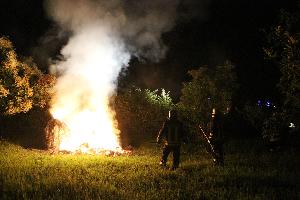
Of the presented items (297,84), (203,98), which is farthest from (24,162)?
(203,98)

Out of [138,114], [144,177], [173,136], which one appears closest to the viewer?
[144,177]

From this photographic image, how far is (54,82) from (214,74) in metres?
A: 9.70

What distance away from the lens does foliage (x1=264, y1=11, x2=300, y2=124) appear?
42.1 ft

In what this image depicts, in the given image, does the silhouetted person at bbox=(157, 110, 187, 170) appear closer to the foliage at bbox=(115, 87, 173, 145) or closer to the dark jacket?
the dark jacket

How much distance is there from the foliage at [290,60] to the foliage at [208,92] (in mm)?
9296

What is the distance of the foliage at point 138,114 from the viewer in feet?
94.1

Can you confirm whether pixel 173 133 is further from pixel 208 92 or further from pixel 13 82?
pixel 13 82

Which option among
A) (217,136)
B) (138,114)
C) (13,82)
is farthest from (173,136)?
(138,114)

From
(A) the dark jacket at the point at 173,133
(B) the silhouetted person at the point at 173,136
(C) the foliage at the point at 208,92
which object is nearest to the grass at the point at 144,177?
(B) the silhouetted person at the point at 173,136

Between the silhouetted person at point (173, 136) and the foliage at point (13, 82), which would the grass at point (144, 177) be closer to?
the silhouetted person at point (173, 136)

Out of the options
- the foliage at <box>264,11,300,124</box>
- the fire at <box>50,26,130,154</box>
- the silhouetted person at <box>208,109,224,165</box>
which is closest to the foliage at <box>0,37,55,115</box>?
the fire at <box>50,26,130,154</box>

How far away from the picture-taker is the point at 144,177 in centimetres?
1300

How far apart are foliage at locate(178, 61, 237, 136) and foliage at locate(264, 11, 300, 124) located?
930 cm

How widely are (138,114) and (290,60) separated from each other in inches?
710
